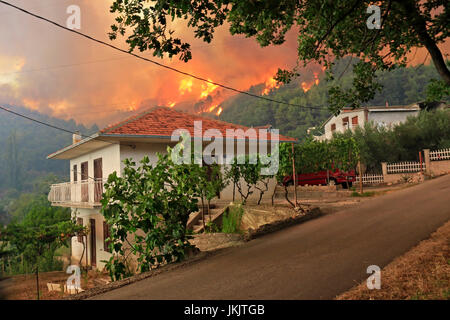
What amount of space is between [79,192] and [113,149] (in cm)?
362

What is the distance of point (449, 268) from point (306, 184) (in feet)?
55.0

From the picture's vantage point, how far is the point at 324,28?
313 inches

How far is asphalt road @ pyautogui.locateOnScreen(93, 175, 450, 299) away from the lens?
5.50 m

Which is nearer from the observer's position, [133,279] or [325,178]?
[133,279]

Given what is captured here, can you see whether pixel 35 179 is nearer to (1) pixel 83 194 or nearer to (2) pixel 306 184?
(1) pixel 83 194

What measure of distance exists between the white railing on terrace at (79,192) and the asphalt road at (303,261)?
9.33 m

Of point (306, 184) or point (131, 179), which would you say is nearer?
point (131, 179)

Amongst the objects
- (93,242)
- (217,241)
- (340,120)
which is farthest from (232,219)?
(340,120)

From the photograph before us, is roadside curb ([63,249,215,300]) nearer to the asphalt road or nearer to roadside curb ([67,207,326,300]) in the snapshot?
roadside curb ([67,207,326,300])

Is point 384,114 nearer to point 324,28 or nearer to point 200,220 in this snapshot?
point 200,220

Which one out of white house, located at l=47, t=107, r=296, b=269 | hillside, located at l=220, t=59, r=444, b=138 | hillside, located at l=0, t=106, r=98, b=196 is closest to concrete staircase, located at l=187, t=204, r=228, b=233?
white house, located at l=47, t=107, r=296, b=269
